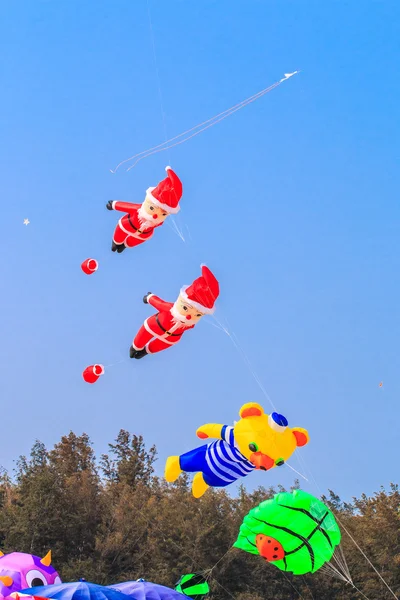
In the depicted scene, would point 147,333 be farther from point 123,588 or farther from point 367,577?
point 367,577

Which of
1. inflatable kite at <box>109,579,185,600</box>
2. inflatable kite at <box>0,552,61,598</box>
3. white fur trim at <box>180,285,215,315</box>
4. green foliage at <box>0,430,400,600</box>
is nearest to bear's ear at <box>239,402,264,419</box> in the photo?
white fur trim at <box>180,285,215,315</box>

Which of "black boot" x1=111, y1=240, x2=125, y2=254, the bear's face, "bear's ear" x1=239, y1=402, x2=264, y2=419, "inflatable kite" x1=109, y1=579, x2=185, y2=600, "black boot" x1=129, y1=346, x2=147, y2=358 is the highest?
"black boot" x1=111, y1=240, x2=125, y2=254

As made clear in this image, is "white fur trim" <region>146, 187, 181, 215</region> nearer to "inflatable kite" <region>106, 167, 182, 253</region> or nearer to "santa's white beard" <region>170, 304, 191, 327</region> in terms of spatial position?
"inflatable kite" <region>106, 167, 182, 253</region>

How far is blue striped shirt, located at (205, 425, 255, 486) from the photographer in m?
15.2

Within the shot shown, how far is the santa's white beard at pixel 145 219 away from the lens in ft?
55.5

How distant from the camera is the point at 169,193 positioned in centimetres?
1647

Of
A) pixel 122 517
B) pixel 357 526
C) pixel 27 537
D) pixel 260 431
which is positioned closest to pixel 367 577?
pixel 357 526

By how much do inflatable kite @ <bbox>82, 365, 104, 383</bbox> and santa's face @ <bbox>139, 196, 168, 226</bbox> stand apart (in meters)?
2.87

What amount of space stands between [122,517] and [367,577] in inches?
281

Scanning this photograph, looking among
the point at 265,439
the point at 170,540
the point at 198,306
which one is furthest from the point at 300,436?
the point at 170,540

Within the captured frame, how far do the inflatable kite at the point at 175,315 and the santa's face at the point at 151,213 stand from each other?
4.78ft

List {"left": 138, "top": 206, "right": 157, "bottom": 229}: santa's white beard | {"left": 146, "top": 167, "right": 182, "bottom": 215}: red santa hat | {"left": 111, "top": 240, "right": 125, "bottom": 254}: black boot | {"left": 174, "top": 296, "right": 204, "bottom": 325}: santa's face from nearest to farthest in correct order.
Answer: {"left": 174, "top": 296, "right": 204, "bottom": 325}: santa's face, {"left": 146, "top": 167, "right": 182, "bottom": 215}: red santa hat, {"left": 138, "top": 206, "right": 157, "bottom": 229}: santa's white beard, {"left": 111, "top": 240, "right": 125, "bottom": 254}: black boot

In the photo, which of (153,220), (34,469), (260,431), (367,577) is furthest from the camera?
(34,469)

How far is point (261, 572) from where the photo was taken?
25.2m
